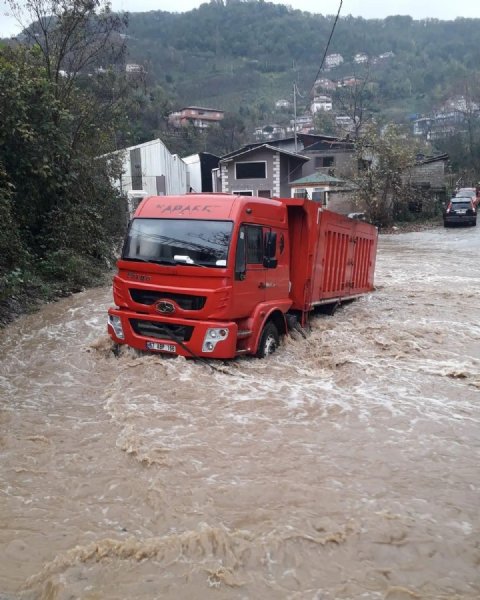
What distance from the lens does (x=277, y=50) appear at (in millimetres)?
100750

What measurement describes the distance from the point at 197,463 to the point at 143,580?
153 cm

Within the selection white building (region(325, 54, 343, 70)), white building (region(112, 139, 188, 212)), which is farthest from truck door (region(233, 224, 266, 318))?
white building (region(325, 54, 343, 70))

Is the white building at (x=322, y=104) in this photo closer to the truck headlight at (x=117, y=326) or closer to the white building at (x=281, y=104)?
the white building at (x=281, y=104)

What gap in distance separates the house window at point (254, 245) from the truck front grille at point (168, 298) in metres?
0.92

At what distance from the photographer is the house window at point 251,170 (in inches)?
1617

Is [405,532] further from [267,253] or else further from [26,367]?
[26,367]

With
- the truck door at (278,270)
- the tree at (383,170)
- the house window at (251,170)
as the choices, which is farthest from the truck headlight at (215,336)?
the house window at (251,170)

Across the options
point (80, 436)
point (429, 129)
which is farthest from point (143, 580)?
point (429, 129)

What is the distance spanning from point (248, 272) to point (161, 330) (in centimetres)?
134

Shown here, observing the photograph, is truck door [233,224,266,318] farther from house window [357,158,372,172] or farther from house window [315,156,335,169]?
house window [315,156,335,169]

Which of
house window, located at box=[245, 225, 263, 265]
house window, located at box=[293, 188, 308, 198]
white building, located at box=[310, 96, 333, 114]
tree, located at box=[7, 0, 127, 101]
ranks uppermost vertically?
white building, located at box=[310, 96, 333, 114]

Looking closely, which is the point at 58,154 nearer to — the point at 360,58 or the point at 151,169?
the point at 151,169

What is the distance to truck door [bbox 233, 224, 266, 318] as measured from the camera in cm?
678

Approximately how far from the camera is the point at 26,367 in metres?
7.46
